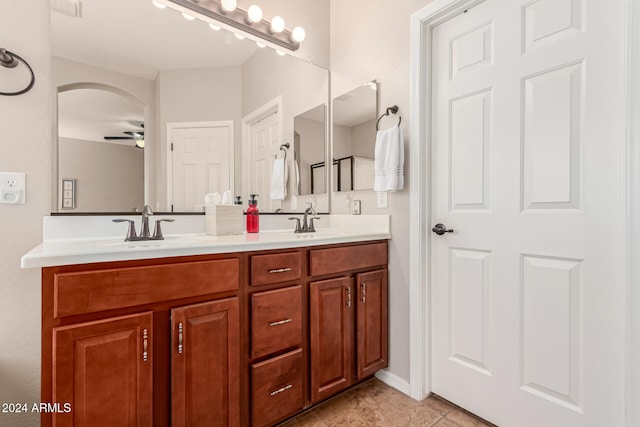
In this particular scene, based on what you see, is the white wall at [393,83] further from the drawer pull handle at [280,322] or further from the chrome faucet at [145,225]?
the chrome faucet at [145,225]

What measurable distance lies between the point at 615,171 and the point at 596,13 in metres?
0.60

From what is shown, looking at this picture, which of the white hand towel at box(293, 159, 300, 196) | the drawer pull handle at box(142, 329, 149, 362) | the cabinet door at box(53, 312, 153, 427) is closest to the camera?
the cabinet door at box(53, 312, 153, 427)

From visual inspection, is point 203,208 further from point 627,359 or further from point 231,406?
point 627,359

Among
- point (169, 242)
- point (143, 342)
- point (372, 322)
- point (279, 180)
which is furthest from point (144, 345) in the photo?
point (279, 180)

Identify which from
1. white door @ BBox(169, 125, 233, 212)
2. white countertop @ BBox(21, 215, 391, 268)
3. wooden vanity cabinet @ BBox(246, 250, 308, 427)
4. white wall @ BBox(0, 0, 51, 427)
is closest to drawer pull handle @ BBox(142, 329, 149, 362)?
white countertop @ BBox(21, 215, 391, 268)

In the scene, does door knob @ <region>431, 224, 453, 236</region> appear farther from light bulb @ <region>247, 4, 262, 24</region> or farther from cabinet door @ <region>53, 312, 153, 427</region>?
light bulb @ <region>247, 4, 262, 24</region>

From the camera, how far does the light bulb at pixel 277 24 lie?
1973 mm

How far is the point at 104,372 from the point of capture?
3.14ft

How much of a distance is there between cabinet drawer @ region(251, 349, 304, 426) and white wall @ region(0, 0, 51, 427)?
3.02 ft

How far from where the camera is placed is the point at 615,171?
3.59ft

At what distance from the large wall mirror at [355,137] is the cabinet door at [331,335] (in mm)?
750

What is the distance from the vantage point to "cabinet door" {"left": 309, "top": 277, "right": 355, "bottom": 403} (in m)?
Answer: 1.47

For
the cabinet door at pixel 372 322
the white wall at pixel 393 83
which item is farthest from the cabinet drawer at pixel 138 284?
the white wall at pixel 393 83

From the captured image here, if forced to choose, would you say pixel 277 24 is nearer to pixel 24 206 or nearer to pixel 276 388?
pixel 24 206
